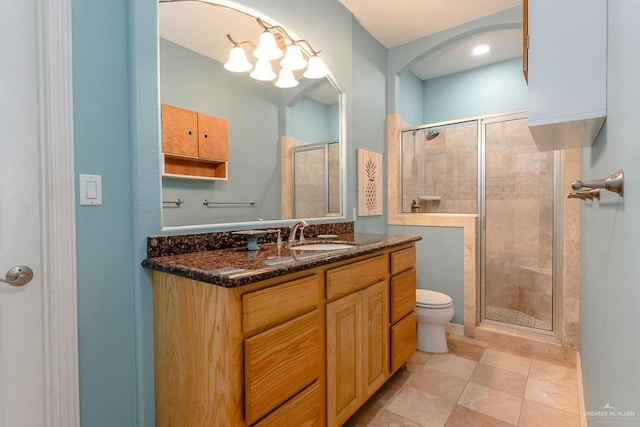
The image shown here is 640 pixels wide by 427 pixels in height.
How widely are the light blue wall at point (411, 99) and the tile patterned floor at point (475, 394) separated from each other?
2.43 m

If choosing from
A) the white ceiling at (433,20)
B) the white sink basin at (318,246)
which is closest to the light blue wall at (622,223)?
the white sink basin at (318,246)

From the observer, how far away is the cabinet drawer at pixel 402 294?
6.04 ft

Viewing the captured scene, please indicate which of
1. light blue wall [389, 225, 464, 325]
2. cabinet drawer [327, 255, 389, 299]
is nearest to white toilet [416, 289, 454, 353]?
light blue wall [389, 225, 464, 325]


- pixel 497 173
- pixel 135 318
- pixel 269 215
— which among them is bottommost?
pixel 135 318

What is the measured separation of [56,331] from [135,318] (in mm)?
242

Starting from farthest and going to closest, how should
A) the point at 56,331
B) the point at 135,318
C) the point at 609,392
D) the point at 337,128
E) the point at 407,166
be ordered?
the point at 407,166 < the point at 337,128 < the point at 135,318 < the point at 56,331 < the point at 609,392

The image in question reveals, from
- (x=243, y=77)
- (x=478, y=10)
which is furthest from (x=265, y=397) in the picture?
(x=478, y=10)

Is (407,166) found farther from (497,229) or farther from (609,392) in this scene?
(609,392)

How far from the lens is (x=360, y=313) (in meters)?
1.54

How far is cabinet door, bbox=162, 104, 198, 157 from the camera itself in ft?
4.43

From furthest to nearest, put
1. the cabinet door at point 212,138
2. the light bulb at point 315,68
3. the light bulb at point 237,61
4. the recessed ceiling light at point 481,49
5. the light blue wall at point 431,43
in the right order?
the recessed ceiling light at point 481,49, the light blue wall at point 431,43, the light bulb at point 315,68, the light bulb at point 237,61, the cabinet door at point 212,138

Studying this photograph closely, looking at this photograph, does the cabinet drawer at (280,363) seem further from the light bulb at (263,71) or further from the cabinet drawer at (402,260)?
the light bulb at (263,71)

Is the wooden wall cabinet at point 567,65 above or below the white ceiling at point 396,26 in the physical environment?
below

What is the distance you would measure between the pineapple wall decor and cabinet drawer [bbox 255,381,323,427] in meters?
1.56
